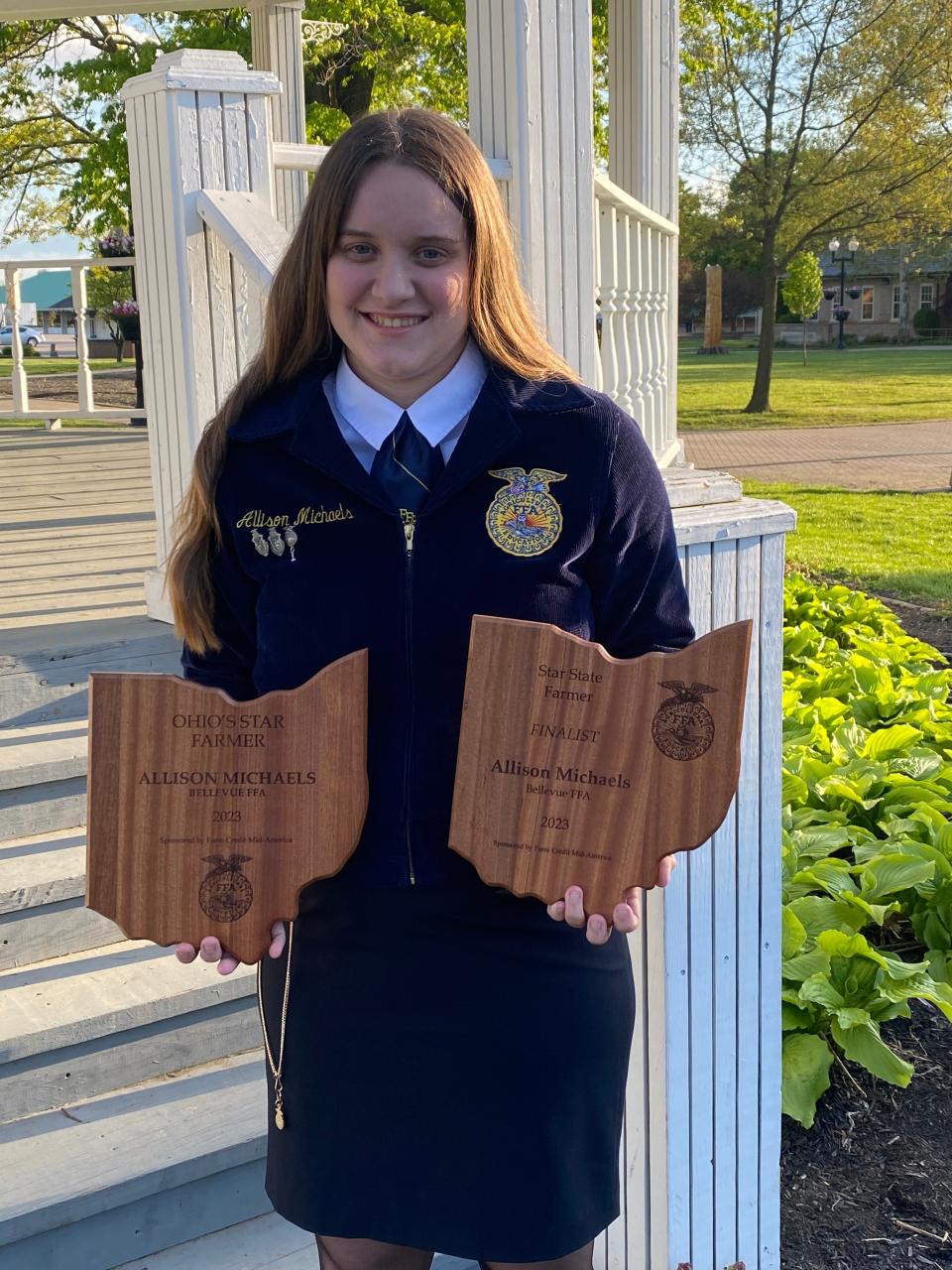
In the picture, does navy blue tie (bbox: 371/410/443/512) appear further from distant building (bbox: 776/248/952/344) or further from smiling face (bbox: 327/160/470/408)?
distant building (bbox: 776/248/952/344)

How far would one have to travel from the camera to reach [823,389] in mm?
32031

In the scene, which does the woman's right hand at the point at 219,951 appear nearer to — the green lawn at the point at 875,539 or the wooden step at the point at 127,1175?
Answer: the wooden step at the point at 127,1175

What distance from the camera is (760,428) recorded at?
22641 mm

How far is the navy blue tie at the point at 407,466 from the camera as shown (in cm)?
166

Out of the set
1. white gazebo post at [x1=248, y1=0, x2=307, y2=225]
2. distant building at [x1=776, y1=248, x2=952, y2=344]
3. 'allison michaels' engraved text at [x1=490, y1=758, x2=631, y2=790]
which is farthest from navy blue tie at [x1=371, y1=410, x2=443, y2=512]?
distant building at [x1=776, y1=248, x2=952, y2=344]

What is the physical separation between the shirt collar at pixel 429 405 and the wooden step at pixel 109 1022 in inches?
59.5

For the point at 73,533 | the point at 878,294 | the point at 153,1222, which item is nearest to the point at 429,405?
the point at 153,1222

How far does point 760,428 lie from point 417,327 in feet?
71.6

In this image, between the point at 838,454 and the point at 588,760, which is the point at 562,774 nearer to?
the point at 588,760

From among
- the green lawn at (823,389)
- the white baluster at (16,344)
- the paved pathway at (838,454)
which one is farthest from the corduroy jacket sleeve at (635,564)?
the green lawn at (823,389)

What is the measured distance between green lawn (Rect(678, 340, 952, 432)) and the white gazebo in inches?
702

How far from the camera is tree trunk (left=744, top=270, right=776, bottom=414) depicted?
24.1 meters

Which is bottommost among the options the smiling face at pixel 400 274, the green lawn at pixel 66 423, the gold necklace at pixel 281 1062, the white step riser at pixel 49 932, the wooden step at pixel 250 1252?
the wooden step at pixel 250 1252

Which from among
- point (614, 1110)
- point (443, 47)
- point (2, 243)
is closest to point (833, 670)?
point (614, 1110)
